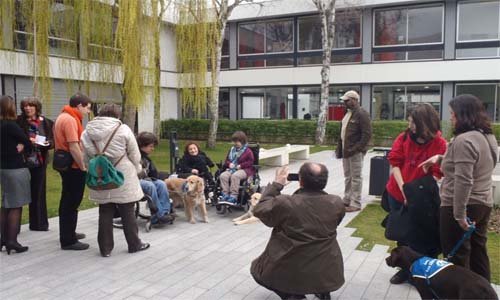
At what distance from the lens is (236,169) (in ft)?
23.7

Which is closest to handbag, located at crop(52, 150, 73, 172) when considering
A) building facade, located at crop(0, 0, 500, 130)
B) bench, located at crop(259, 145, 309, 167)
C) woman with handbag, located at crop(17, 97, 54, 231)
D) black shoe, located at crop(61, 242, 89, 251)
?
woman with handbag, located at crop(17, 97, 54, 231)

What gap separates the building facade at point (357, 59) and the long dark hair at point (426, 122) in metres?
15.2

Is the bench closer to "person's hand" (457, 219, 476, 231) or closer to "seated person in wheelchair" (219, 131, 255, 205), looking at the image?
"seated person in wheelchair" (219, 131, 255, 205)

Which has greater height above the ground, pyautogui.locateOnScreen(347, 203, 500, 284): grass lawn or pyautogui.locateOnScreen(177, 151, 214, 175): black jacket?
pyautogui.locateOnScreen(177, 151, 214, 175): black jacket

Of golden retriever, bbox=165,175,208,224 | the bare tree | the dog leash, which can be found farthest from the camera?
the bare tree

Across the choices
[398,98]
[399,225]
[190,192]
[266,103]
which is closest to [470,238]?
[399,225]

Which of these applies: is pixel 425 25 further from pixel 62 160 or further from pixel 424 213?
pixel 62 160

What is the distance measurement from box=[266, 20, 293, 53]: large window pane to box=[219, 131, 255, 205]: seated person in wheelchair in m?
18.0

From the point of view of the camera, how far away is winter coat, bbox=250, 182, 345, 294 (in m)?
3.32

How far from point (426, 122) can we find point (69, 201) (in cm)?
405

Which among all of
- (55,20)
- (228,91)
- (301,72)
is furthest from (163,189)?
(228,91)

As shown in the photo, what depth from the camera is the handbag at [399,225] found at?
3.80m

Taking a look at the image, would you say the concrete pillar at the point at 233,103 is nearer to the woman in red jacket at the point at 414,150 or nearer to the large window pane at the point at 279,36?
the large window pane at the point at 279,36

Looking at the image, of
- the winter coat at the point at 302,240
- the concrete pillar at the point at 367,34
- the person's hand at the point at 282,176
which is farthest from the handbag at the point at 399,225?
the concrete pillar at the point at 367,34
